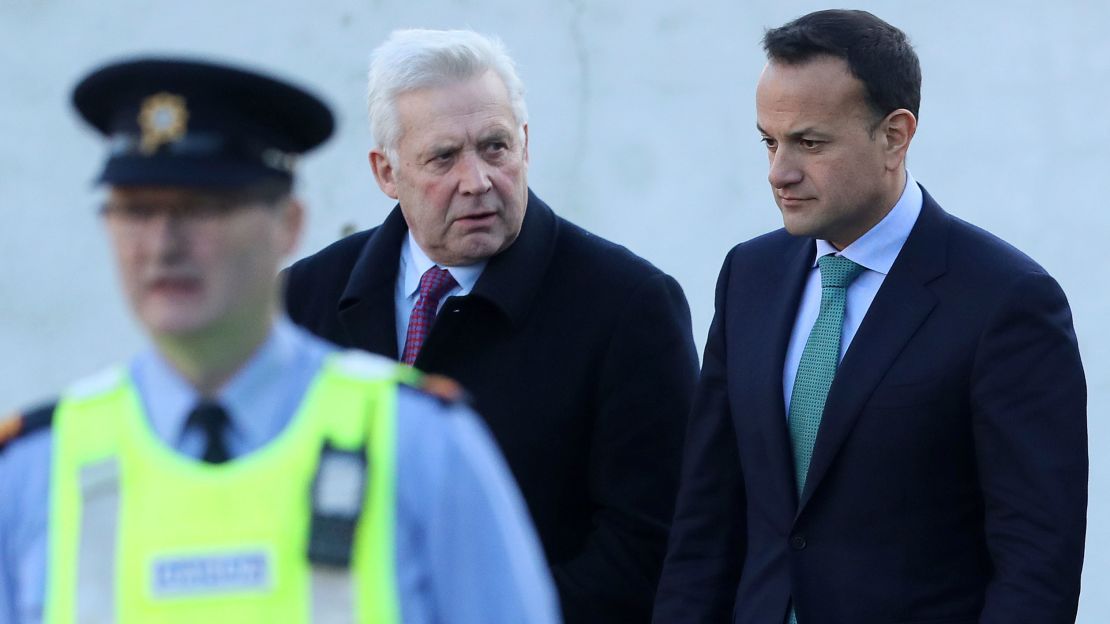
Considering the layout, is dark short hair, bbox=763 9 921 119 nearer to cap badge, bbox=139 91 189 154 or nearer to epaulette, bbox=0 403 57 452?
cap badge, bbox=139 91 189 154

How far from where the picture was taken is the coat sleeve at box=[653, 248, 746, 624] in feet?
10.6

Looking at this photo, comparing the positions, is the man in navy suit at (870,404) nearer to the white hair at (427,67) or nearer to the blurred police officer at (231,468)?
Answer: the white hair at (427,67)

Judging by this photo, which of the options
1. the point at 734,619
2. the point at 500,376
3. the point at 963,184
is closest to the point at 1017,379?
the point at 734,619

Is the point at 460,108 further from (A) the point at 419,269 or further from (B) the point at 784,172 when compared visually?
(B) the point at 784,172

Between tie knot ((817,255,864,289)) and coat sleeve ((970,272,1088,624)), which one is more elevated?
tie knot ((817,255,864,289))

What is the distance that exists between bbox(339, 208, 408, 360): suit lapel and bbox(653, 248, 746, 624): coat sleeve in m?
0.62

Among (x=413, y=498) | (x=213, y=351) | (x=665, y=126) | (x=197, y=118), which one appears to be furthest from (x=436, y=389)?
(x=665, y=126)

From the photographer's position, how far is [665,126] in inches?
205

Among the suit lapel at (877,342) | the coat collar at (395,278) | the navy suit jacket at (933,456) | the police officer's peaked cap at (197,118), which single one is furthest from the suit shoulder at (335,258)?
the police officer's peaked cap at (197,118)

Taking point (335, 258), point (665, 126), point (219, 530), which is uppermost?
point (665, 126)

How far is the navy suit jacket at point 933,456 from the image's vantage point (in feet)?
9.50

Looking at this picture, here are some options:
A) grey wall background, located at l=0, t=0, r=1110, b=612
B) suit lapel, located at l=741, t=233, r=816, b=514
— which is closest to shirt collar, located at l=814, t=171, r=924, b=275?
suit lapel, located at l=741, t=233, r=816, b=514

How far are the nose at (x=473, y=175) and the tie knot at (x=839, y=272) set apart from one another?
2.15ft

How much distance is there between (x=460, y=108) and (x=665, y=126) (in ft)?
6.21
